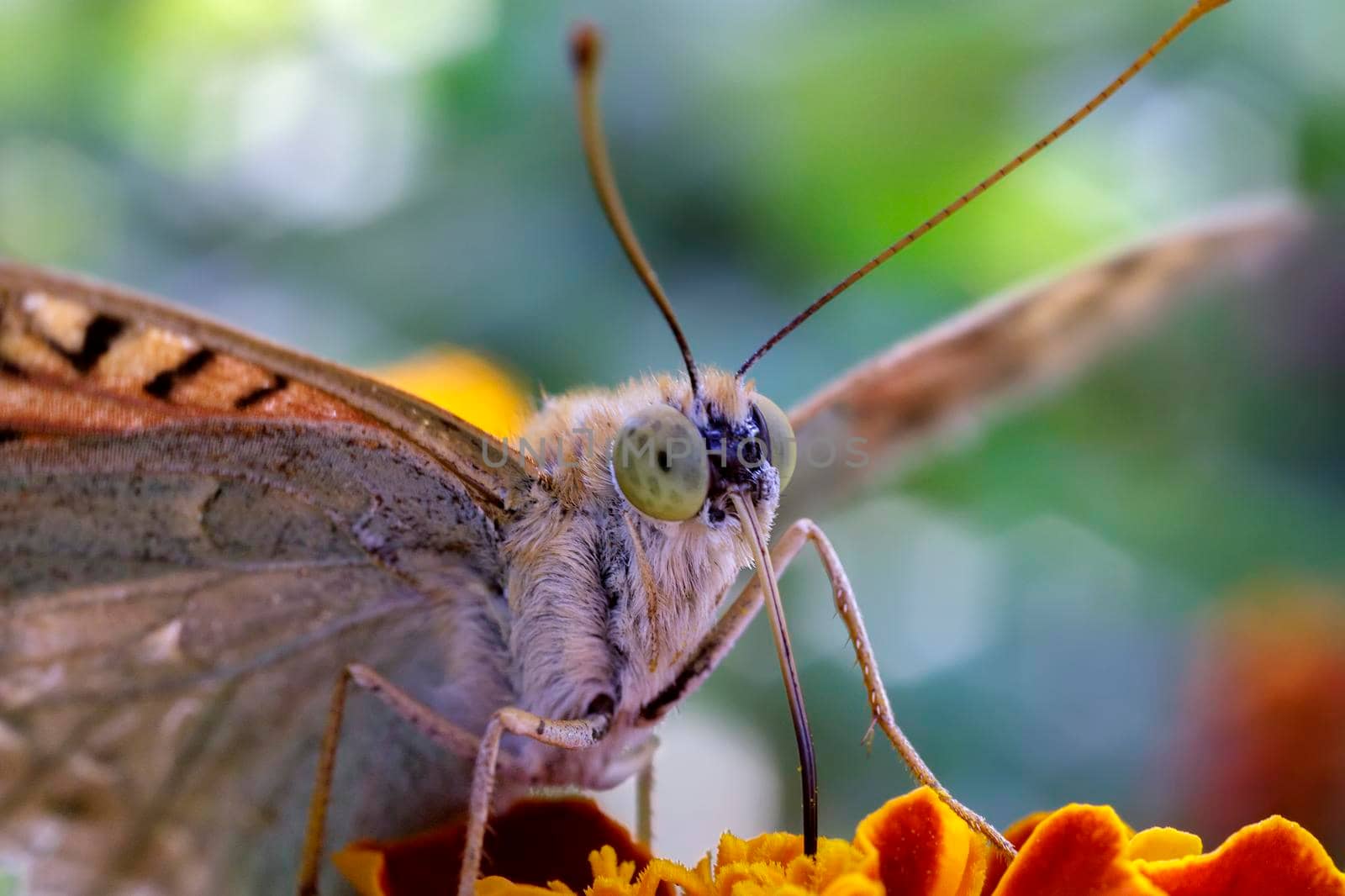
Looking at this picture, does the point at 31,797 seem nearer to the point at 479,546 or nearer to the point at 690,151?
the point at 479,546

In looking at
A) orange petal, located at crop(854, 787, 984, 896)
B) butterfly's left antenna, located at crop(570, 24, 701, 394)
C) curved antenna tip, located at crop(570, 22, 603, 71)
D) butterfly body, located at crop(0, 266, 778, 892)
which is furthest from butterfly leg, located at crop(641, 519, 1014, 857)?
curved antenna tip, located at crop(570, 22, 603, 71)

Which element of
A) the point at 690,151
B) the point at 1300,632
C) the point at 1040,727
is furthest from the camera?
the point at 690,151

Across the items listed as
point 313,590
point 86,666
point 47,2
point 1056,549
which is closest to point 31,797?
point 86,666

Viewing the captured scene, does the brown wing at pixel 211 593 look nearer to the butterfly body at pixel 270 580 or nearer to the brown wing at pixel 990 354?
the butterfly body at pixel 270 580

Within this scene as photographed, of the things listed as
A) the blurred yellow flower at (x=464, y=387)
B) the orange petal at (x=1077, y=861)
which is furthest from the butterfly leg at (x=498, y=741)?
the blurred yellow flower at (x=464, y=387)

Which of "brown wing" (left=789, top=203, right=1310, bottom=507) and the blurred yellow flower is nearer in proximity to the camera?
"brown wing" (left=789, top=203, right=1310, bottom=507)

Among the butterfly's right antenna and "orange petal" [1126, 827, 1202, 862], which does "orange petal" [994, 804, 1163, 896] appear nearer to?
"orange petal" [1126, 827, 1202, 862]
